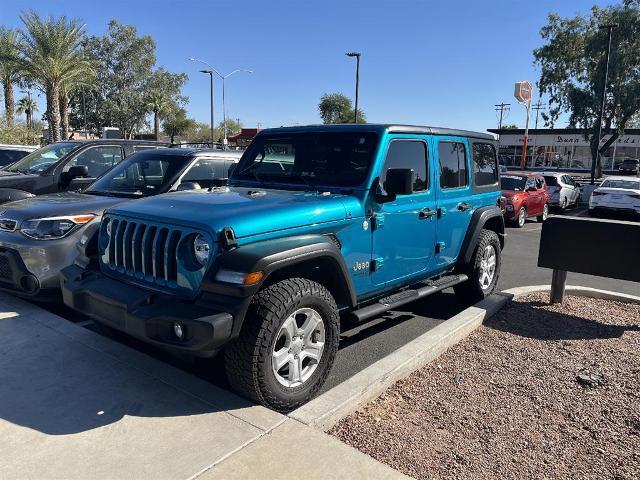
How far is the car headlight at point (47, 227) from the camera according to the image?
205 inches

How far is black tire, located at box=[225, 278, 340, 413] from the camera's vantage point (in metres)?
3.23

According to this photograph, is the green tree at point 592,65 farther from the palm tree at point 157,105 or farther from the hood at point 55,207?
the palm tree at point 157,105

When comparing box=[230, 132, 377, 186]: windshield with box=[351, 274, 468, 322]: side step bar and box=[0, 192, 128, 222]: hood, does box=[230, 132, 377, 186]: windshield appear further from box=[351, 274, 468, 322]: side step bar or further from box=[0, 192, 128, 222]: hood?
box=[0, 192, 128, 222]: hood

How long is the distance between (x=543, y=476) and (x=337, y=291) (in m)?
1.79

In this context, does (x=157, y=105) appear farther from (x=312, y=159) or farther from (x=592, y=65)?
(x=312, y=159)

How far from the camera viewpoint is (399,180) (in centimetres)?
407

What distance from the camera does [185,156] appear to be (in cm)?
670

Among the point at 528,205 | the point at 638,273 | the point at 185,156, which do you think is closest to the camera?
the point at 638,273

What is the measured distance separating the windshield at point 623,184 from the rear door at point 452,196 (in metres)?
14.1

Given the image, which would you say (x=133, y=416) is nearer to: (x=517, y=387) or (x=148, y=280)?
(x=148, y=280)

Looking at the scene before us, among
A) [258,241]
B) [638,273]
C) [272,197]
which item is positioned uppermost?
[272,197]

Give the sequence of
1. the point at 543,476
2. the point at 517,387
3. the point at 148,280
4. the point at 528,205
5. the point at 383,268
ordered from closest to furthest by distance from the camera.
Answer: the point at 543,476
the point at 148,280
the point at 517,387
the point at 383,268
the point at 528,205

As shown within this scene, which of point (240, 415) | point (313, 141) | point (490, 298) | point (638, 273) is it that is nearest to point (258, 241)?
point (240, 415)

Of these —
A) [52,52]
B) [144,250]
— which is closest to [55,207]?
[144,250]
